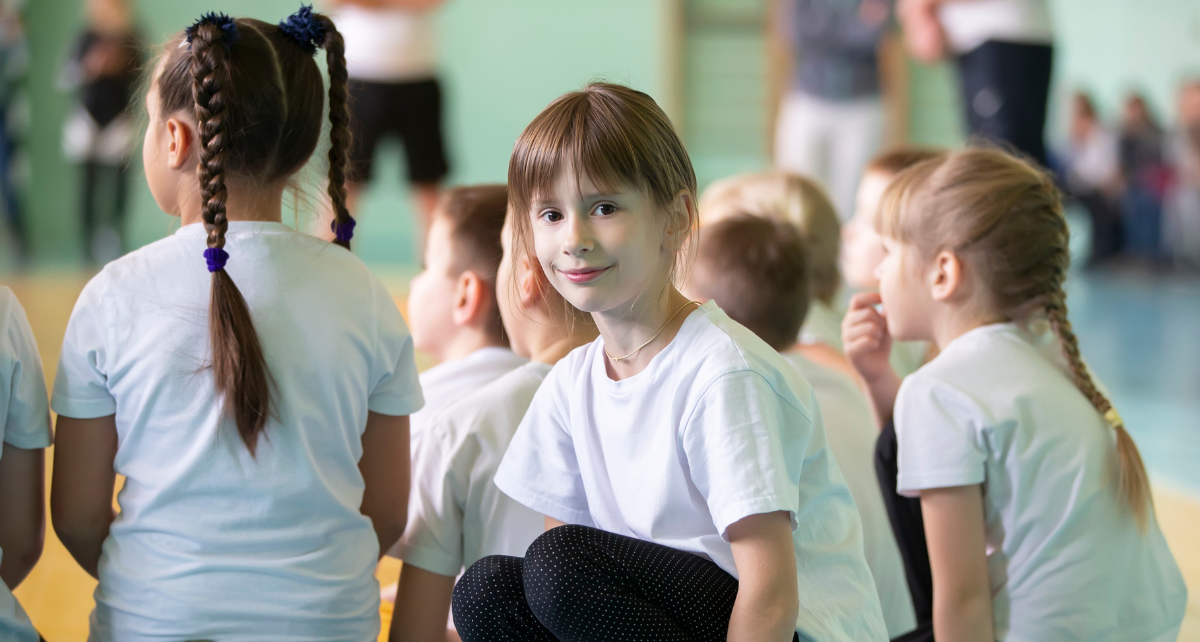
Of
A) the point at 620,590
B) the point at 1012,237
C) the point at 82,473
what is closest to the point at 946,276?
the point at 1012,237

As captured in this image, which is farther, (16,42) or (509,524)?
(16,42)

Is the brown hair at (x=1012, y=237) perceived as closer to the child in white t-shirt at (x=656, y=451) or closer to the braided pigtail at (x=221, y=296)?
the child in white t-shirt at (x=656, y=451)

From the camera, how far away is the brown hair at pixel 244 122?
2.75 ft

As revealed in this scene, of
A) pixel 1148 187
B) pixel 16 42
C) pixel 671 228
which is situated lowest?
pixel 1148 187

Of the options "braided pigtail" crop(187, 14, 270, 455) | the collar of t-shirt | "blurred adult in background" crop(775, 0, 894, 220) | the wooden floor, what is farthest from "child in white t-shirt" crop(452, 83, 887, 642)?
"blurred adult in background" crop(775, 0, 894, 220)

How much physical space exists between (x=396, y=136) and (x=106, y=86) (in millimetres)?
2554

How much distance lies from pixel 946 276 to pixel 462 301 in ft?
1.71

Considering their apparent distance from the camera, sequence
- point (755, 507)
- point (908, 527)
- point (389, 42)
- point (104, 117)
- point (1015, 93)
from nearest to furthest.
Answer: point (755, 507)
point (908, 527)
point (1015, 93)
point (389, 42)
point (104, 117)

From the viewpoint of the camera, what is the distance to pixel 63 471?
88 centimetres

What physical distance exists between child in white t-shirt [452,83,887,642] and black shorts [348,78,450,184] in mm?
2515

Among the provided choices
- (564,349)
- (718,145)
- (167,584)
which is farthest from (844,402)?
(718,145)

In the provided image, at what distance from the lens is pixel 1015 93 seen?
2.35m

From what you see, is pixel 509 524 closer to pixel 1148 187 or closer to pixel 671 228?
pixel 671 228

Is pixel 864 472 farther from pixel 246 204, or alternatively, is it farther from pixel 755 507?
pixel 246 204
